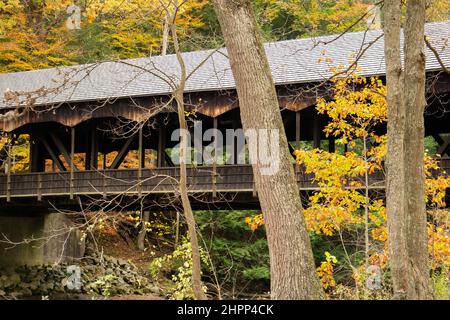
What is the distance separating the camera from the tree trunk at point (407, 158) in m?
7.18

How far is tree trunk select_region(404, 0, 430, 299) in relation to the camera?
7.64 meters

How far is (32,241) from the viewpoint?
2217cm

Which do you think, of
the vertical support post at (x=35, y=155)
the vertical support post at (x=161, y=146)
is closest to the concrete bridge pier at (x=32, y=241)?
the vertical support post at (x=35, y=155)

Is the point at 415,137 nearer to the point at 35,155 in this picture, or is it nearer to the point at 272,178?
the point at 272,178

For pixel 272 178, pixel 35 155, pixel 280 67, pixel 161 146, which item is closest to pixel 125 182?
pixel 161 146

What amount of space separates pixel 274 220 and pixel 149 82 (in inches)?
497

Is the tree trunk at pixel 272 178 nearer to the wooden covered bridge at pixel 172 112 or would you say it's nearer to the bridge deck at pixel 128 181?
the wooden covered bridge at pixel 172 112

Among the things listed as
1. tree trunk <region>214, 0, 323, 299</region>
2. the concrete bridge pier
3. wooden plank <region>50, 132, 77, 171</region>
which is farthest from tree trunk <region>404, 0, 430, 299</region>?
the concrete bridge pier

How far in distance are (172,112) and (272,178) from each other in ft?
41.1

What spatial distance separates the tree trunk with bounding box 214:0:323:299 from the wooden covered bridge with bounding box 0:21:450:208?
802cm

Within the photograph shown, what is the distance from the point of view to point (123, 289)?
864 inches
